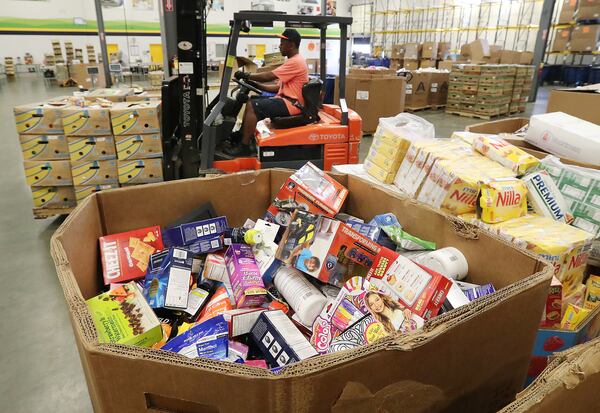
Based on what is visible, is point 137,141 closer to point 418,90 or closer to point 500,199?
point 500,199

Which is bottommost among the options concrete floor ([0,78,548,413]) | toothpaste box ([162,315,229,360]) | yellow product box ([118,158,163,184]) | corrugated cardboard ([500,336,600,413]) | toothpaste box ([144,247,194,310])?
concrete floor ([0,78,548,413])

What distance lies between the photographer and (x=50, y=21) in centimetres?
1739

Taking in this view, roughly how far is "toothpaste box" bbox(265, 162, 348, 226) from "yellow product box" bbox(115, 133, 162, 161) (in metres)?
2.75

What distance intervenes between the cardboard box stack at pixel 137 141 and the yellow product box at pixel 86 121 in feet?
0.24

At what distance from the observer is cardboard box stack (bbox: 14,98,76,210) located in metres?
3.91

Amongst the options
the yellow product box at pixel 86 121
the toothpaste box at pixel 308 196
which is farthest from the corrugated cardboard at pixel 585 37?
the toothpaste box at pixel 308 196

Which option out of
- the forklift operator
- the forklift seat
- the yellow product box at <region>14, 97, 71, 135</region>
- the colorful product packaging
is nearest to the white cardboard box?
the colorful product packaging

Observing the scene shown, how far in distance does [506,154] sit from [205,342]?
185cm

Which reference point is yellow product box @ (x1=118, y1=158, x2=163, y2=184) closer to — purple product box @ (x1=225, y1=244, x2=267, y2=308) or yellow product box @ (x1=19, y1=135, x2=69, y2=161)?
yellow product box @ (x1=19, y1=135, x2=69, y2=161)

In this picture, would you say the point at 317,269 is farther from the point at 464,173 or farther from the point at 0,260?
the point at 0,260

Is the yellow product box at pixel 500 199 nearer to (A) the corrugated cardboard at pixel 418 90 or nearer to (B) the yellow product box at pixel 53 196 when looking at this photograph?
(B) the yellow product box at pixel 53 196

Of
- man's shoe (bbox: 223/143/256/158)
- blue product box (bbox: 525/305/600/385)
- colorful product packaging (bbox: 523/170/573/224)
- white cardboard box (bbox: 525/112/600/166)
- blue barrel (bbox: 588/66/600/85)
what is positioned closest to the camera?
blue product box (bbox: 525/305/600/385)

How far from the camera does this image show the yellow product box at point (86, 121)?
156 inches

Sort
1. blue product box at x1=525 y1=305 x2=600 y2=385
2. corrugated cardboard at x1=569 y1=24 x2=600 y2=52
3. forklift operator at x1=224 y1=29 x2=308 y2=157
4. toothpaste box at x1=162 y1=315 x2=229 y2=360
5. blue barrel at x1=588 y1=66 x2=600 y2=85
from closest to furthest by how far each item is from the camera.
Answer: toothpaste box at x1=162 y1=315 x2=229 y2=360, blue product box at x1=525 y1=305 x2=600 y2=385, forklift operator at x1=224 y1=29 x2=308 y2=157, corrugated cardboard at x1=569 y1=24 x2=600 y2=52, blue barrel at x1=588 y1=66 x2=600 y2=85
